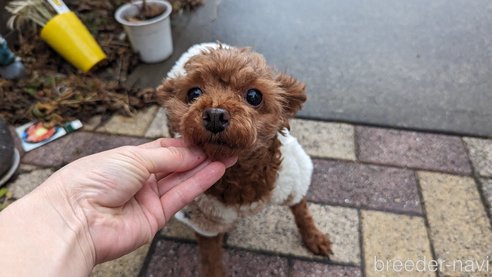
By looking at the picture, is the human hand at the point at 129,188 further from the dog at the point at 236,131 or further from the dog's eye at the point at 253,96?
the dog's eye at the point at 253,96

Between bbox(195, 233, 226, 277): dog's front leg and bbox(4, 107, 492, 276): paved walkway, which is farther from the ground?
bbox(195, 233, 226, 277): dog's front leg

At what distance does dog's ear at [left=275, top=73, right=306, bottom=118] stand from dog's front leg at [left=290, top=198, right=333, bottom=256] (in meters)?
0.49

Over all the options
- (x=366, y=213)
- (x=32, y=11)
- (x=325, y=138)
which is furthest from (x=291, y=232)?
(x=32, y=11)

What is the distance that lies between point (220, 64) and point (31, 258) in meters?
0.80

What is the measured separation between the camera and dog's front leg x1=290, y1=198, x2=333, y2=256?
184cm

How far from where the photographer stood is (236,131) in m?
1.19

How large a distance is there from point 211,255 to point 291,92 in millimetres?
815

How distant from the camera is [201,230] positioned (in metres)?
1.64

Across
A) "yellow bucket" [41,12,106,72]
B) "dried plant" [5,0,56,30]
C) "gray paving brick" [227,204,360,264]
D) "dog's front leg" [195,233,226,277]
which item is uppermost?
"dried plant" [5,0,56,30]

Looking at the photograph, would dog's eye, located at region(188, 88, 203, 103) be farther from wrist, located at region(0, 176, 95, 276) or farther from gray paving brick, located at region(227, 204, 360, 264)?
gray paving brick, located at region(227, 204, 360, 264)

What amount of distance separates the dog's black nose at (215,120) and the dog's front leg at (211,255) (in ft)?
2.36

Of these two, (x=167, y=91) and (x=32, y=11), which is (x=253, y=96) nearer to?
(x=167, y=91)

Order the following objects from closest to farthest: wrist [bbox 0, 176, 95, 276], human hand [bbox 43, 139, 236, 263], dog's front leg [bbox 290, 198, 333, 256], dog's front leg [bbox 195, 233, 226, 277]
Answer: wrist [bbox 0, 176, 95, 276] < human hand [bbox 43, 139, 236, 263] < dog's front leg [bbox 195, 233, 226, 277] < dog's front leg [bbox 290, 198, 333, 256]

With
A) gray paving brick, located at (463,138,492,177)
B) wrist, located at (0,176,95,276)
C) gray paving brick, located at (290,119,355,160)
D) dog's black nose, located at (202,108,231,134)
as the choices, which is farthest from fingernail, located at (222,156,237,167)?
gray paving brick, located at (463,138,492,177)
